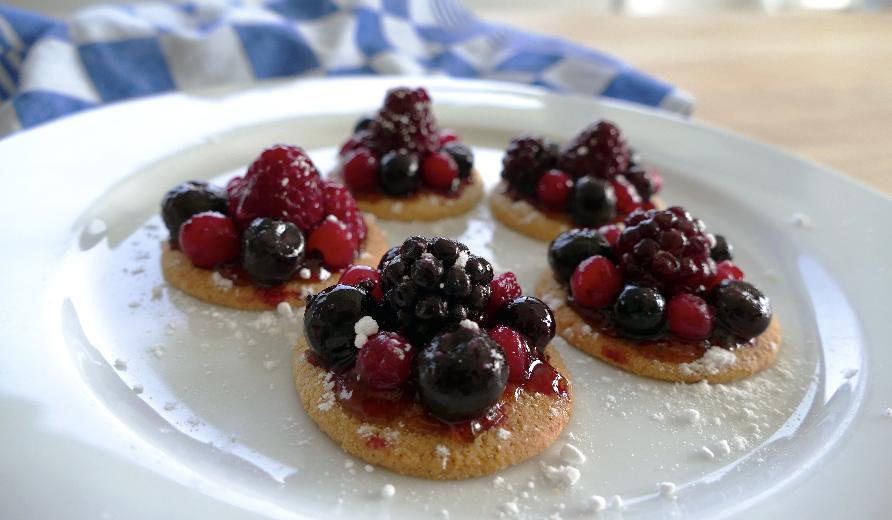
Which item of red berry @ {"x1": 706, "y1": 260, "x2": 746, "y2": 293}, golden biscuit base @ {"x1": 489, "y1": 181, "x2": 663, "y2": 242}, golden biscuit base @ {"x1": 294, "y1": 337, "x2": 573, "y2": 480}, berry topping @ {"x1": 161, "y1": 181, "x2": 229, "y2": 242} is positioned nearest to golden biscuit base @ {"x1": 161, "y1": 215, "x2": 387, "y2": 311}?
berry topping @ {"x1": 161, "y1": 181, "x2": 229, "y2": 242}

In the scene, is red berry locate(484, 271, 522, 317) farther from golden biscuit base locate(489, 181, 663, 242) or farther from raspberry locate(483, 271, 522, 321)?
golden biscuit base locate(489, 181, 663, 242)

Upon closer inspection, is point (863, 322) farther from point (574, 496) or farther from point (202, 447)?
point (202, 447)

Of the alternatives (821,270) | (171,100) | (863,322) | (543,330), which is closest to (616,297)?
(543,330)

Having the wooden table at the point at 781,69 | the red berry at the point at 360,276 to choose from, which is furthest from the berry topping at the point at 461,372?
the wooden table at the point at 781,69

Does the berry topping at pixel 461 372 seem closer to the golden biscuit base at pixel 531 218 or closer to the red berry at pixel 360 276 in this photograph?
the red berry at pixel 360 276

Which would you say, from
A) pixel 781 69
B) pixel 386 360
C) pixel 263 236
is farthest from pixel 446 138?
pixel 781 69

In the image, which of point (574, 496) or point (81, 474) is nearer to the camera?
point (81, 474)
